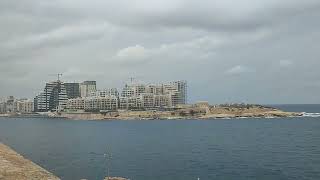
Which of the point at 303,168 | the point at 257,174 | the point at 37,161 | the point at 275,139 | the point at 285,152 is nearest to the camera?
the point at 257,174

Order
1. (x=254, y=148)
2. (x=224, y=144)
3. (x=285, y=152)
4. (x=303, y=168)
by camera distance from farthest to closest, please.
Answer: (x=224, y=144) → (x=254, y=148) → (x=285, y=152) → (x=303, y=168)

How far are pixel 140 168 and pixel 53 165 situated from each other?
16080 mm

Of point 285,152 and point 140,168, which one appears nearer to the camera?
point 140,168

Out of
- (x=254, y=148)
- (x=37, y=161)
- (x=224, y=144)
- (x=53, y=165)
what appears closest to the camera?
(x=53, y=165)

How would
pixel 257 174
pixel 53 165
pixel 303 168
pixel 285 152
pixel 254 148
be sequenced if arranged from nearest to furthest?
1. pixel 257 174
2. pixel 303 168
3. pixel 53 165
4. pixel 285 152
5. pixel 254 148

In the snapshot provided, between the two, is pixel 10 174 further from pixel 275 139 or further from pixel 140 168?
pixel 275 139

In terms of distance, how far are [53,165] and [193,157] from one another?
27509mm

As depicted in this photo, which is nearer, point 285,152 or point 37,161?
point 37,161

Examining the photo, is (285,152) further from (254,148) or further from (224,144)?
(224,144)

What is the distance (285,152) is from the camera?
99.1m

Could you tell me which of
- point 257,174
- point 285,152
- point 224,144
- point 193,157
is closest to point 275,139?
point 224,144

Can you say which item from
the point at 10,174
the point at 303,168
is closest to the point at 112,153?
the point at 303,168

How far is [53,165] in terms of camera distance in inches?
3260

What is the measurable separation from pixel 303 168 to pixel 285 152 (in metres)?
23.6
